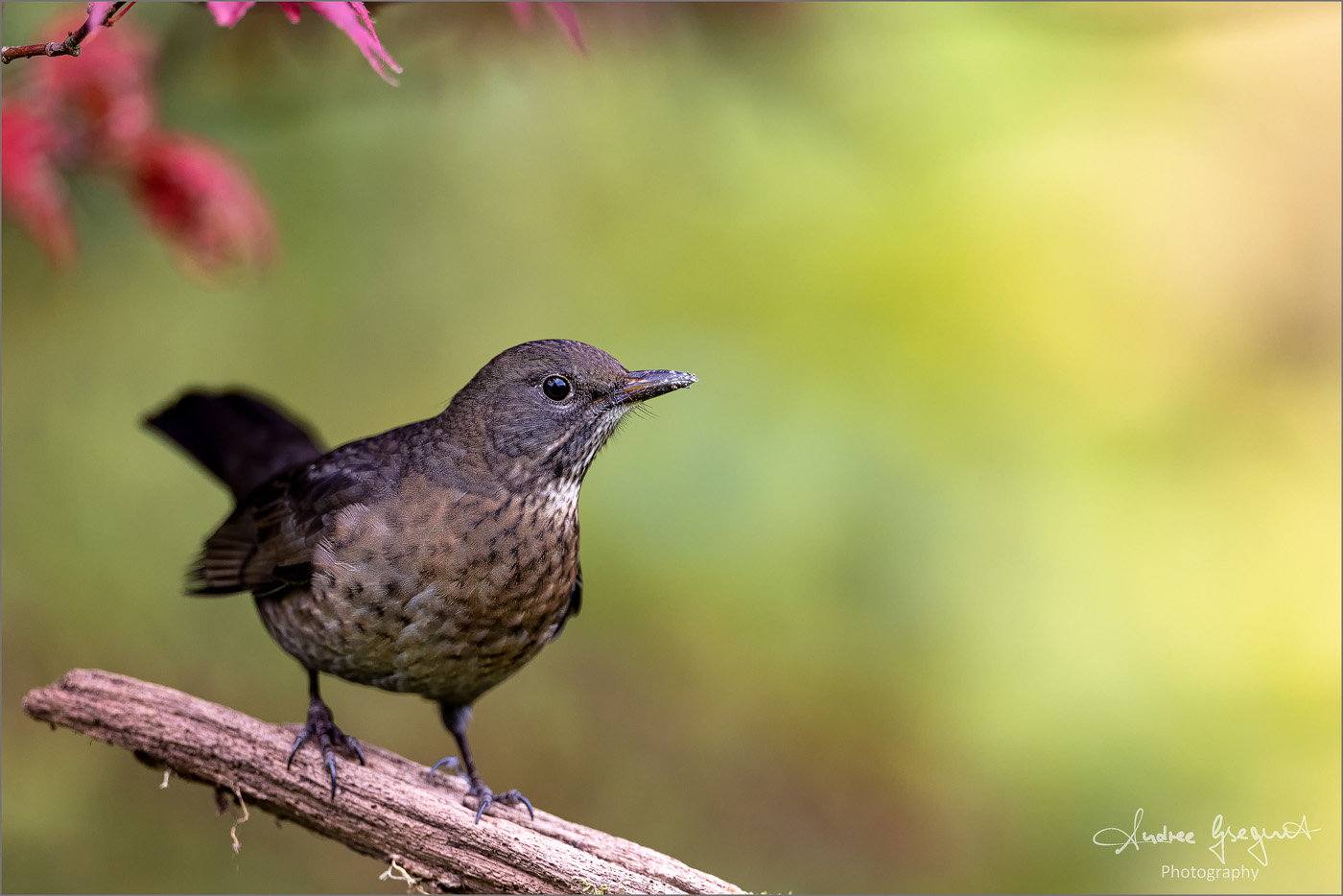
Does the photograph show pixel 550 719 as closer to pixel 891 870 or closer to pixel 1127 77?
pixel 891 870

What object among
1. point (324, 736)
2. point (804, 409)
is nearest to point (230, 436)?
point (324, 736)

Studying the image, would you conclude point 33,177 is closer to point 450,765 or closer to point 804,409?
point 450,765

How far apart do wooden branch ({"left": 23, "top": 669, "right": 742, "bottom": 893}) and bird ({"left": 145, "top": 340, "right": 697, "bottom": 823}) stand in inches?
2.8

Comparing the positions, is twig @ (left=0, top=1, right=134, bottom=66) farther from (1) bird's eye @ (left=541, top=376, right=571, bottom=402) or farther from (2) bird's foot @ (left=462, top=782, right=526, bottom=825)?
(2) bird's foot @ (left=462, top=782, right=526, bottom=825)

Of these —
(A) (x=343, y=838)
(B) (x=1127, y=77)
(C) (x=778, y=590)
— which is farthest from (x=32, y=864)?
(B) (x=1127, y=77)

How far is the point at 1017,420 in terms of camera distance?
5703 millimetres

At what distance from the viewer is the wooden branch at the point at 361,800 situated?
3018 millimetres

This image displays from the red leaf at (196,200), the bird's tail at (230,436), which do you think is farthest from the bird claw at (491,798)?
the red leaf at (196,200)

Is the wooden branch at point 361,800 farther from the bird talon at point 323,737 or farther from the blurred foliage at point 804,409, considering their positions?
the blurred foliage at point 804,409

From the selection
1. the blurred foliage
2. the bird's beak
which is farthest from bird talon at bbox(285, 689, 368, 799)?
the blurred foliage

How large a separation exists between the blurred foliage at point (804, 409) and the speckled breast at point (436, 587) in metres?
1.68

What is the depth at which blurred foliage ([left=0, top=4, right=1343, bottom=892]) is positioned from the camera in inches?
192

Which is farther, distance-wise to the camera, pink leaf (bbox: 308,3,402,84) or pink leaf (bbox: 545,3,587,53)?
pink leaf (bbox: 545,3,587,53)
